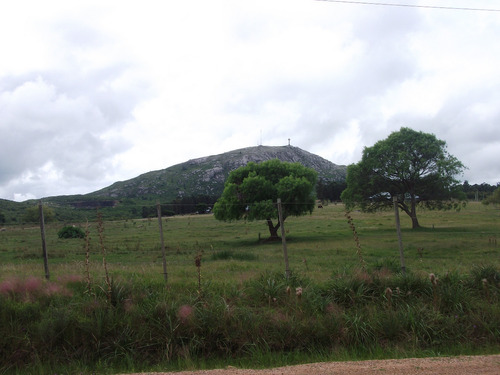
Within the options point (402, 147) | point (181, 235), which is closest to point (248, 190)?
point (181, 235)

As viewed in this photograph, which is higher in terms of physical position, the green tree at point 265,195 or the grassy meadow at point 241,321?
the green tree at point 265,195

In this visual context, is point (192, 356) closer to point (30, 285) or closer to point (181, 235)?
point (30, 285)

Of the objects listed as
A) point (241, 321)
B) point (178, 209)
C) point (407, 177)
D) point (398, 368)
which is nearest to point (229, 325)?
point (241, 321)

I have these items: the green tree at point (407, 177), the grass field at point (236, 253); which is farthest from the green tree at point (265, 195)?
the green tree at point (407, 177)

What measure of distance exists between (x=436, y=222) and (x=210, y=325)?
135 ft

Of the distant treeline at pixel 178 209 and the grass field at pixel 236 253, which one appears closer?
the grass field at pixel 236 253

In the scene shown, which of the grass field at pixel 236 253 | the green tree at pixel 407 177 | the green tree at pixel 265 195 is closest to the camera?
the grass field at pixel 236 253

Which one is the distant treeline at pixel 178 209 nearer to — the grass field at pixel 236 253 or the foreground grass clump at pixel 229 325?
the grass field at pixel 236 253

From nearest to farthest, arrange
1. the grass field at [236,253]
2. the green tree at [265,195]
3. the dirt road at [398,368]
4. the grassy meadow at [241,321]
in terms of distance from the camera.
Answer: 1. the dirt road at [398,368]
2. the grassy meadow at [241,321]
3. the grass field at [236,253]
4. the green tree at [265,195]

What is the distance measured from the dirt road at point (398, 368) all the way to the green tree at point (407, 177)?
33.9 metres

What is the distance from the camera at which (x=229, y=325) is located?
5621 mm

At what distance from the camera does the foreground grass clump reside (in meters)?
5.25

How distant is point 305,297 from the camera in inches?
250

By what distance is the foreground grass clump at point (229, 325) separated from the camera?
17.2 ft
